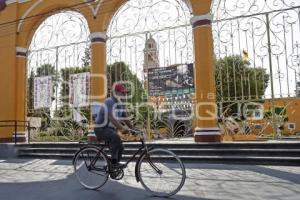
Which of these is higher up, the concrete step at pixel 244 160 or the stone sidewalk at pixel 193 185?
the concrete step at pixel 244 160

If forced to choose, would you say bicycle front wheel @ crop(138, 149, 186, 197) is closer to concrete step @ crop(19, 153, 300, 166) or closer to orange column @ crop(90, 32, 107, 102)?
concrete step @ crop(19, 153, 300, 166)

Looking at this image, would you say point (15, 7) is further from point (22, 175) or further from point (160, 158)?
point (160, 158)

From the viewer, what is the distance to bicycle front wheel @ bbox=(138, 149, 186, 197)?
203 inches

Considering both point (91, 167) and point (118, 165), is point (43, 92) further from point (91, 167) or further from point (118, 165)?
point (118, 165)

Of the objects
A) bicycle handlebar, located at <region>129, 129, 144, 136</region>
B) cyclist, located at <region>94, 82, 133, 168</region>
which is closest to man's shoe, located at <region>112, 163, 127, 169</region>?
cyclist, located at <region>94, 82, 133, 168</region>

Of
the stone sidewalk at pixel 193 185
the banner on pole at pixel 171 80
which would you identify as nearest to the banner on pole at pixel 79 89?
the banner on pole at pixel 171 80

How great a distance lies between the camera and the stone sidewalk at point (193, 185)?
5.42 m

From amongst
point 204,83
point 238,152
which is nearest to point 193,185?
point 238,152

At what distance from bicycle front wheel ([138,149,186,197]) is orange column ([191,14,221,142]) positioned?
17.3 feet

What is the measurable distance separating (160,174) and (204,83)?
19.3ft

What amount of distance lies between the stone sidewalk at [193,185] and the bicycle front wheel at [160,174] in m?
0.15

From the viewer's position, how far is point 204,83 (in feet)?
35.3

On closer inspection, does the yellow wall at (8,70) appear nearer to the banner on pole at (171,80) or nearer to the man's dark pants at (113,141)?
the banner on pole at (171,80)

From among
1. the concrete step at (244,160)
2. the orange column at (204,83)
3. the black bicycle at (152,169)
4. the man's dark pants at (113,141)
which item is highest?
the orange column at (204,83)
